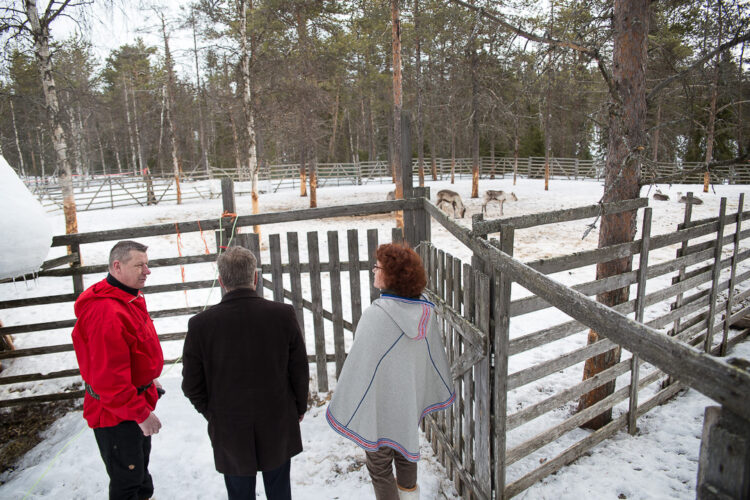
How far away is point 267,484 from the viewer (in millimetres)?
2318

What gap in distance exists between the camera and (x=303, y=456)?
11.8 ft

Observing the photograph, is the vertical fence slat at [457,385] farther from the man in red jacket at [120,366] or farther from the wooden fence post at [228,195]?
the wooden fence post at [228,195]

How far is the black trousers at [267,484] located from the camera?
226 centimetres

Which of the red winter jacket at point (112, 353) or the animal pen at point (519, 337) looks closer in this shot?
the animal pen at point (519, 337)

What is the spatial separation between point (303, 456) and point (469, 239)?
2.37 m

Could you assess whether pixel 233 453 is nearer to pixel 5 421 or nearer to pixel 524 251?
pixel 5 421

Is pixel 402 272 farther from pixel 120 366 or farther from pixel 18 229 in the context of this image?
pixel 18 229

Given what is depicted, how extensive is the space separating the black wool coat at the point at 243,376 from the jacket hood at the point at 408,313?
51 cm

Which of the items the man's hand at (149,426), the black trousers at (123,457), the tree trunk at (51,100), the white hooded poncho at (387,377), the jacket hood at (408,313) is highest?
the tree trunk at (51,100)

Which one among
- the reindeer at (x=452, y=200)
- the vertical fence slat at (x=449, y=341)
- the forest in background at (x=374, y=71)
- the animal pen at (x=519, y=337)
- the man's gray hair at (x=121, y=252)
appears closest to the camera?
the animal pen at (x=519, y=337)

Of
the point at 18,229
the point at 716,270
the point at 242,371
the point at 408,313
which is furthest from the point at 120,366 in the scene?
the point at 716,270

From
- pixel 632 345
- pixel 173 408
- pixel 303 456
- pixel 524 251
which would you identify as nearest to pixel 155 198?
pixel 524 251

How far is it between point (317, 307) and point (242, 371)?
234cm

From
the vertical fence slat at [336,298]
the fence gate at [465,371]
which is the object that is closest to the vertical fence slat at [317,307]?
the vertical fence slat at [336,298]
